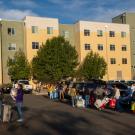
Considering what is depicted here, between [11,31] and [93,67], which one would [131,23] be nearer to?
[93,67]

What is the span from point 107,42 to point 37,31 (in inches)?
601

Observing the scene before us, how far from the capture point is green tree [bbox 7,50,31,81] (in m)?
64.8

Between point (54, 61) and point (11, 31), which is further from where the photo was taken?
point (11, 31)

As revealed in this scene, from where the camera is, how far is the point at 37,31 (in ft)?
234

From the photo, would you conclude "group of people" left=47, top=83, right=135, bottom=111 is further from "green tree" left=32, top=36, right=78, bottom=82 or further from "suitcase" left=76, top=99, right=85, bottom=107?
"green tree" left=32, top=36, right=78, bottom=82

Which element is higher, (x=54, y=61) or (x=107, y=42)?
(x=107, y=42)

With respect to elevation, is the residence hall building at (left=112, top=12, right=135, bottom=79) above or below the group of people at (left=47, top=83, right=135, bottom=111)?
above

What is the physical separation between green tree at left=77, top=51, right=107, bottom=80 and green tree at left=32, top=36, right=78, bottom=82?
5073 millimetres

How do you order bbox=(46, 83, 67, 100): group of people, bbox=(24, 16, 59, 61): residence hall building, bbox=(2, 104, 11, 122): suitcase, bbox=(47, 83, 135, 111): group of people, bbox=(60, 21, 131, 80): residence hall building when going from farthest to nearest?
1. bbox=(60, 21, 131, 80): residence hall building
2. bbox=(24, 16, 59, 61): residence hall building
3. bbox=(46, 83, 67, 100): group of people
4. bbox=(47, 83, 135, 111): group of people
5. bbox=(2, 104, 11, 122): suitcase

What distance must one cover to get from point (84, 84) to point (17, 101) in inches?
561

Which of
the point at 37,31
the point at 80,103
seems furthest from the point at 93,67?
the point at 80,103

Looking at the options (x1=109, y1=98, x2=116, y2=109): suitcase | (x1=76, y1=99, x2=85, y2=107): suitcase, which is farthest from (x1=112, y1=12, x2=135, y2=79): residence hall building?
(x1=109, y1=98, x2=116, y2=109): suitcase

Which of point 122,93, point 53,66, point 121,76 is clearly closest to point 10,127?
point 122,93

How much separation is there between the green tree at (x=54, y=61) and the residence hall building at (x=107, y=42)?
931 centimetres
